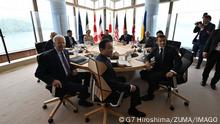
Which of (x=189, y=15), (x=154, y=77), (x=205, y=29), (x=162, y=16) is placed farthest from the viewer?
(x=162, y=16)

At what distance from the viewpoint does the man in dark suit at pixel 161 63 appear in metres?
2.08

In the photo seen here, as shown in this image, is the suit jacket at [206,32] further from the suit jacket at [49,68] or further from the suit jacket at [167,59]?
the suit jacket at [49,68]

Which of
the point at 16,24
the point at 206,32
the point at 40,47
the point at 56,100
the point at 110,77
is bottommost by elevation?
the point at 56,100

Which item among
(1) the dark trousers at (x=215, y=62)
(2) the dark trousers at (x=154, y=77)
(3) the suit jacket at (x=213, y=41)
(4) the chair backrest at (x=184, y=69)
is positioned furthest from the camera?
(1) the dark trousers at (x=215, y=62)

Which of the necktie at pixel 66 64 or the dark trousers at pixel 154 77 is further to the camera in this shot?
the dark trousers at pixel 154 77

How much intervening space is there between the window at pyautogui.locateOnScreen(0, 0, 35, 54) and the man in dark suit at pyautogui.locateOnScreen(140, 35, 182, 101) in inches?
166

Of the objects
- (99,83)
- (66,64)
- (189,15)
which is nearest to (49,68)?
(66,64)

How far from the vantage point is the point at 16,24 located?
425 centimetres

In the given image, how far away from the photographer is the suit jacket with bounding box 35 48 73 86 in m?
1.67

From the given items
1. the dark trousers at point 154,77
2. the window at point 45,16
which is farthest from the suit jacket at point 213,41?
the window at point 45,16

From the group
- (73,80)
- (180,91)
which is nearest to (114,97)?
(73,80)

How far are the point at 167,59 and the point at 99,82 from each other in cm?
140

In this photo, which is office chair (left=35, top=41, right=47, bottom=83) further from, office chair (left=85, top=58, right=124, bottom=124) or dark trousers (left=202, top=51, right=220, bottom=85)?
dark trousers (left=202, top=51, right=220, bottom=85)

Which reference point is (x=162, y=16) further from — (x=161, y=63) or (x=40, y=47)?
(x=40, y=47)
